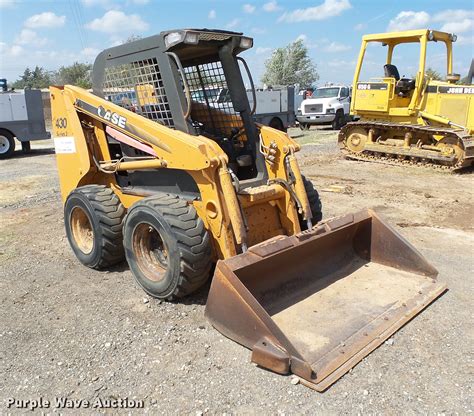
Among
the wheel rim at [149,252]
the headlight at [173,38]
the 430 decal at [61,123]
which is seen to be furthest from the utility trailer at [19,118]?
the wheel rim at [149,252]

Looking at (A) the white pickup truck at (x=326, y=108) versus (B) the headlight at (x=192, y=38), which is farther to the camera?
(A) the white pickup truck at (x=326, y=108)

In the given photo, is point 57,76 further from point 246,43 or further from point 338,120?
point 246,43

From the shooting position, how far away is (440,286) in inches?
158

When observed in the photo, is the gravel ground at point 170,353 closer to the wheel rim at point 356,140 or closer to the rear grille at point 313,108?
the wheel rim at point 356,140

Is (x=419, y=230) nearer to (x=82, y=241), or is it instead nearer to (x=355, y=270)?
(x=355, y=270)

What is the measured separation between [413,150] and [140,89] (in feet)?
26.0

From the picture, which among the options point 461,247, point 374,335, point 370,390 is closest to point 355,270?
point 374,335

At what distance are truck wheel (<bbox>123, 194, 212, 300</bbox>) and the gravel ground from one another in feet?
0.69

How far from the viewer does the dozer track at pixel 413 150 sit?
31.8ft

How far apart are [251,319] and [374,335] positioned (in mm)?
944

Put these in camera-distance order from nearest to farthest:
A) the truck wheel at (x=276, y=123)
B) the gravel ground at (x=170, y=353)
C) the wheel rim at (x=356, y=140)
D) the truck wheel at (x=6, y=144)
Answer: the gravel ground at (x=170, y=353) → the wheel rim at (x=356, y=140) → the truck wheel at (x=6, y=144) → the truck wheel at (x=276, y=123)

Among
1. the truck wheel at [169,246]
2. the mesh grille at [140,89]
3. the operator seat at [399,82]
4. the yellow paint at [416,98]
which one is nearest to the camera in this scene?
the truck wheel at [169,246]

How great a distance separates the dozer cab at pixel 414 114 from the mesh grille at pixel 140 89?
7.58m

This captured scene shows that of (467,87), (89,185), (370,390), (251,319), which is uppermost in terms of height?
(467,87)
